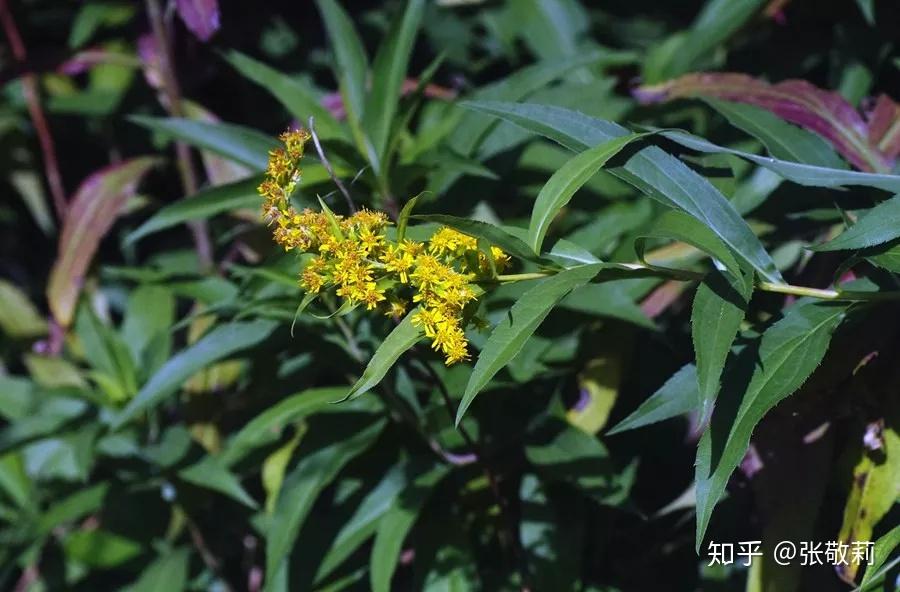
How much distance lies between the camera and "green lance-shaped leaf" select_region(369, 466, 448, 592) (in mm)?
1371

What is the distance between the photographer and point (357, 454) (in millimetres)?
1520

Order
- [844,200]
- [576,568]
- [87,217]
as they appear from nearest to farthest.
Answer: [844,200], [576,568], [87,217]

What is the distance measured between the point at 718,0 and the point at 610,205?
0.40 m

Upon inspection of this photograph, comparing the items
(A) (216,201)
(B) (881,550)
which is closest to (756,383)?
(B) (881,550)

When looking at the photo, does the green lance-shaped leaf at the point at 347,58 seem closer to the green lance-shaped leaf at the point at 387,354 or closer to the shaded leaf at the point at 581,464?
the shaded leaf at the point at 581,464

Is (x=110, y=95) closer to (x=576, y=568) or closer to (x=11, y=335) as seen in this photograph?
(x=11, y=335)

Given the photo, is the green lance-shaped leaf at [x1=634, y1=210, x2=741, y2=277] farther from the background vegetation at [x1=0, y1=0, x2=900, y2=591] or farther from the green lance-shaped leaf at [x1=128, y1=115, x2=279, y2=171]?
the green lance-shaped leaf at [x1=128, y1=115, x2=279, y2=171]

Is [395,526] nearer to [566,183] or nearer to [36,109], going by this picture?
[566,183]

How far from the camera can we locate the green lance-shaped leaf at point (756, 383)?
101 cm

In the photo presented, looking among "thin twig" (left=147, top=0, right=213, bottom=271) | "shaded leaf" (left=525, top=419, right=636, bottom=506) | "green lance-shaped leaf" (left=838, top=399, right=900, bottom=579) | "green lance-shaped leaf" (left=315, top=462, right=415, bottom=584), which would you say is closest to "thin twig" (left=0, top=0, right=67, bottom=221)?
"thin twig" (left=147, top=0, right=213, bottom=271)

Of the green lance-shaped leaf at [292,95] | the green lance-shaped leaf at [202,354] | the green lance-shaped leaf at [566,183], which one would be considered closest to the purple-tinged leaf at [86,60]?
the green lance-shaped leaf at [292,95]

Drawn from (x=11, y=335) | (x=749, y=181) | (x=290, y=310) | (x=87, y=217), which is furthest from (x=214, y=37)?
(x=749, y=181)

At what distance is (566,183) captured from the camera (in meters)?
1.04

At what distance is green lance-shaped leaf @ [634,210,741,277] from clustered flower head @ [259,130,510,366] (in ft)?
0.53
